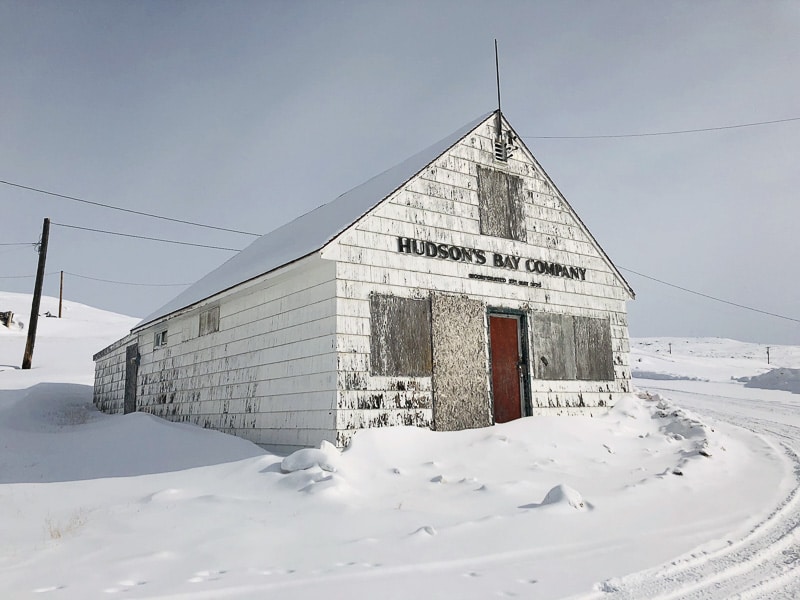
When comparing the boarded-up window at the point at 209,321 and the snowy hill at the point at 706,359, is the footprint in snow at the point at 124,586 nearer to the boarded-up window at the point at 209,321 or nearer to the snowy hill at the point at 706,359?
the boarded-up window at the point at 209,321

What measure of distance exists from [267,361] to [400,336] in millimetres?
2920

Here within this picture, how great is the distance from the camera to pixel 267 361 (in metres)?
11.7

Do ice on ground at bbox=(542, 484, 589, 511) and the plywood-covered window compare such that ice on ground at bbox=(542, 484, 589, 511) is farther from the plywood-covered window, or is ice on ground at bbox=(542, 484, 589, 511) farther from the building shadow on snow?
the plywood-covered window

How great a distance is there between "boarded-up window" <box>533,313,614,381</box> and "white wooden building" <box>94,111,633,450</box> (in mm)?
38

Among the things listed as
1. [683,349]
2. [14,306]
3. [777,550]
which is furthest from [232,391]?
[683,349]

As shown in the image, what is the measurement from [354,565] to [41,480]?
7.58 m

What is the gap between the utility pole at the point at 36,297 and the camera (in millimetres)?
30172

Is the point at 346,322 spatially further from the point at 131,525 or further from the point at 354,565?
the point at 354,565

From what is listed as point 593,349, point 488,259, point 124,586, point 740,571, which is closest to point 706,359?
point 593,349

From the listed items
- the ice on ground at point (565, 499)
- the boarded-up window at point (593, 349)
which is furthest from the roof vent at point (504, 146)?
Answer: the ice on ground at point (565, 499)

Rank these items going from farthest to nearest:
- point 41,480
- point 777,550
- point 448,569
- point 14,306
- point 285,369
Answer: point 14,306
point 285,369
point 41,480
point 777,550
point 448,569

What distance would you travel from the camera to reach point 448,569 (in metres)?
4.82

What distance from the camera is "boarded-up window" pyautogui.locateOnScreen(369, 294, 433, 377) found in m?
10.3

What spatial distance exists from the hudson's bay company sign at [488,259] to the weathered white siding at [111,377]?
41.5 ft
